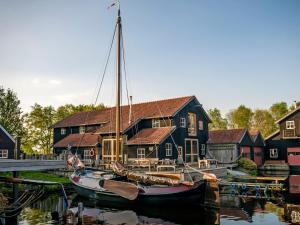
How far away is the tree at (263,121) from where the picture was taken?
85.2 meters

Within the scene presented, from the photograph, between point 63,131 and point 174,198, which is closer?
point 174,198

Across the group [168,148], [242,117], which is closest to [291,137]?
[168,148]

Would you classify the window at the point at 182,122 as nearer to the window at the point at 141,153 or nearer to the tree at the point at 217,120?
the window at the point at 141,153

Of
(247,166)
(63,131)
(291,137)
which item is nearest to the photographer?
(247,166)

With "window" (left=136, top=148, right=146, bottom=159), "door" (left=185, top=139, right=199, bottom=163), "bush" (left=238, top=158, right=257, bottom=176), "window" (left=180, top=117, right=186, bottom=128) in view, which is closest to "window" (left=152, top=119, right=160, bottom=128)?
"window" (left=180, top=117, right=186, bottom=128)

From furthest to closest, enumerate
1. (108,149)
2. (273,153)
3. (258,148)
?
1. (273,153)
2. (258,148)
3. (108,149)

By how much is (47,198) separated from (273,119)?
76.1m

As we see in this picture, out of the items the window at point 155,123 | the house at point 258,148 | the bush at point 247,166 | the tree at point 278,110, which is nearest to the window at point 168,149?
the window at point 155,123

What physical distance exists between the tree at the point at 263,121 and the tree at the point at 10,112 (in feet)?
202

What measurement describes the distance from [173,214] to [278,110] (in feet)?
252

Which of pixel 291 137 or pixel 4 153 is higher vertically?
pixel 291 137

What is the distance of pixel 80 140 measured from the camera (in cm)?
4006

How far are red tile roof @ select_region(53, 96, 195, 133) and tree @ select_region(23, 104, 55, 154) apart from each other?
62.8 ft

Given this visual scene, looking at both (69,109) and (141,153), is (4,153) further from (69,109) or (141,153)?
(69,109)
